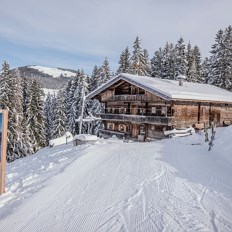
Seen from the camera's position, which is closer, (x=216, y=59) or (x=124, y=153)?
(x=124, y=153)

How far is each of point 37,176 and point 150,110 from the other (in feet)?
63.4

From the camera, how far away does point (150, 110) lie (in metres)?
30.6

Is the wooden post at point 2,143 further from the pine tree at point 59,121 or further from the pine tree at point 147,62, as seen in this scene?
the pine tree at point 147,62

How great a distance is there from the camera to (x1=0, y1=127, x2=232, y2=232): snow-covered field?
7461mm

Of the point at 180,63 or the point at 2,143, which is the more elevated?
the point at 180,63

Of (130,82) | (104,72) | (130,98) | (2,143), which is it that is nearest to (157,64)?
(104,72)

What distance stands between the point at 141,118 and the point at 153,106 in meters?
1.66

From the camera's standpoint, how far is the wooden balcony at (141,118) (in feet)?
89.2

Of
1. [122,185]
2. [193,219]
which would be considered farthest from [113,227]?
[122,185]

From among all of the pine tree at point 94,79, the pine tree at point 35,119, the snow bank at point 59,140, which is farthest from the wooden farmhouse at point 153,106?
the pine tree at point 94,79

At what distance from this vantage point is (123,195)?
368 inches

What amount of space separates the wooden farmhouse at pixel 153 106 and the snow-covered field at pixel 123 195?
12469 mm

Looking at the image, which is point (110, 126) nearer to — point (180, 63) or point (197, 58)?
point (180, 63)

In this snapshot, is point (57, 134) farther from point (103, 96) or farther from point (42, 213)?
point (42, 213)
